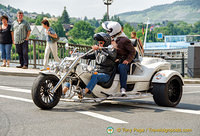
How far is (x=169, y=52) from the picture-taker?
452 ft

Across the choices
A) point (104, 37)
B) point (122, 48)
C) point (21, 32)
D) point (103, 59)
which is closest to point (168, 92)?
point (122, 48)

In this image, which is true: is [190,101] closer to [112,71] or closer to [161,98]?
[161,98]

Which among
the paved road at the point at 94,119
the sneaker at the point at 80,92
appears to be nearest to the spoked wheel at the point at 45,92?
the paved road at the point at 94,119

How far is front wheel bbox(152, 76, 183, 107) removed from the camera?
8.23 m

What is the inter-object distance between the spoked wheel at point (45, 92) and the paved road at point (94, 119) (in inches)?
6.1

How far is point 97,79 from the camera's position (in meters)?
7.57

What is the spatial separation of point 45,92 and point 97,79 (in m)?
1.05

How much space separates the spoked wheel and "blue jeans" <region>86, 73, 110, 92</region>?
1.88 ft

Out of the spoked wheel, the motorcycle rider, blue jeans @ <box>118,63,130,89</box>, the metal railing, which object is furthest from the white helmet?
the metal railing

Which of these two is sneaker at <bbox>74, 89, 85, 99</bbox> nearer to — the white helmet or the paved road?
the paved road

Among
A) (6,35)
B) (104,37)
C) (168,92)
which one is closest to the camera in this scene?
(104,37)

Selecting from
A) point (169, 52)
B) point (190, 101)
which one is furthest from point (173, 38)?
point (190, 101)

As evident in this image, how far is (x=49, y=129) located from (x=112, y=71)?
2.53 meters

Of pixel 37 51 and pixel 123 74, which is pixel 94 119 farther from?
pixel 37 51
